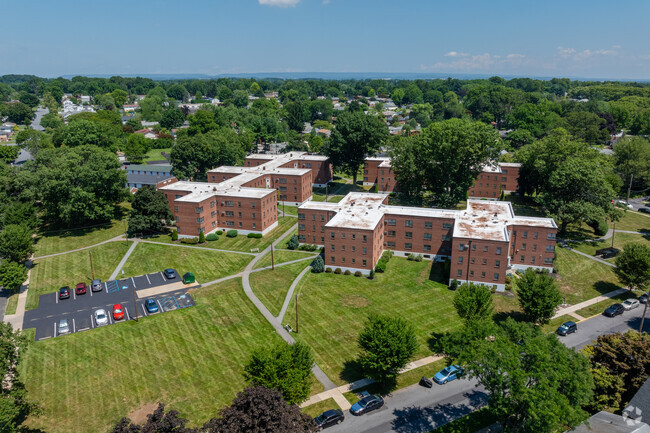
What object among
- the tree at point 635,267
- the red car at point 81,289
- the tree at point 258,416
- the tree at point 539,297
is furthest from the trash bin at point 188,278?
the tree at point 635,267

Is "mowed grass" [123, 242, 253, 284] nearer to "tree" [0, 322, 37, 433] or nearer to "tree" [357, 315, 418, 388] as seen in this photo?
"tree" [0, 322, 37, 433]

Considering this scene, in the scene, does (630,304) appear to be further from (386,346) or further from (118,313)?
(118,313)

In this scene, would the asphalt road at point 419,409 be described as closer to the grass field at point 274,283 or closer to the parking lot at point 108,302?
the grass field at point 274,283

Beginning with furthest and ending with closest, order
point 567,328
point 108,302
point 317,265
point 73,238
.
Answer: point 73,238
point 317,265
point 108,302
point 567,328

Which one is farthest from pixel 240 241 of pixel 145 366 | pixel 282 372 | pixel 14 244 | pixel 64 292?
pixel 282 372

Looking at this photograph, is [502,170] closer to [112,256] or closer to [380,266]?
[380,266]

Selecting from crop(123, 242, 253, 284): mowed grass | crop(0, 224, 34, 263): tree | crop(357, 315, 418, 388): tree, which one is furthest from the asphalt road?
crop(0, 224, 34, 263): tree
